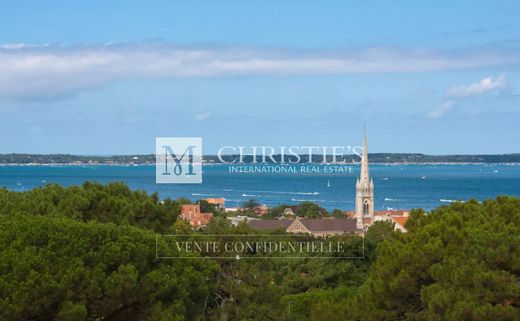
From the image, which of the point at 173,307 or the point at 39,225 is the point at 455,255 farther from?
the point at 39,225

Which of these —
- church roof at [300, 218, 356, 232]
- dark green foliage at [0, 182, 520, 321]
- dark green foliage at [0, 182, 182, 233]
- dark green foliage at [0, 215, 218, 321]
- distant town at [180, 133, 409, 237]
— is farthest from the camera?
church roof at [300, 218, 356, 232]

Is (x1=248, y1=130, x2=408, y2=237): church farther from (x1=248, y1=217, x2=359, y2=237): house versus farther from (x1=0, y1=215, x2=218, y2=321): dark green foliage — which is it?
(x1=0, y1=215, x2=218, y2=321): dark green foliage

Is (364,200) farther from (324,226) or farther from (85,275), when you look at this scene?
(85,275)

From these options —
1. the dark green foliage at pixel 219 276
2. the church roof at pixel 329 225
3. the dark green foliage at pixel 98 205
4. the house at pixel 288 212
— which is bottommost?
the house at pixel 288 212

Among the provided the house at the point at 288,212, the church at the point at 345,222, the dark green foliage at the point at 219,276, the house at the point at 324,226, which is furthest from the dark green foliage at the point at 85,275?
the house at the point at 288,212

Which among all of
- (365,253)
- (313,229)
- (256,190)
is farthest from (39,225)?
(256,190)

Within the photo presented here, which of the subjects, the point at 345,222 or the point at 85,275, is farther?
the point at 345,222

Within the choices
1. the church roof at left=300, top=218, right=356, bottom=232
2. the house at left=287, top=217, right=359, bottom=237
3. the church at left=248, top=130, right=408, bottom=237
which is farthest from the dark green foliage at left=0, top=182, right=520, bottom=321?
the church roof at left=300, top=218, right=356, bottom=232

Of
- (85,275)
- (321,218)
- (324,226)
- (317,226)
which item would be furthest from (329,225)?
(85,275)

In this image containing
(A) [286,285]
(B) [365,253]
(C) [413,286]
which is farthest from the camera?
(B) [365,253]

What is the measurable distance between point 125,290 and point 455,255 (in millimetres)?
3760

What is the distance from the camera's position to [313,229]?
124 feet

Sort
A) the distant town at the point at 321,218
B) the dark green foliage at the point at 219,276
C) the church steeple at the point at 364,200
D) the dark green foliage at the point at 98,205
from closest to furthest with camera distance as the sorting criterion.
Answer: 1. the dark green foliage at the point at 219,276
2. the dark green foliage at the point at 98,205
3. the distant town at the point at 321,218
4. the church steeple at the point at 364,200

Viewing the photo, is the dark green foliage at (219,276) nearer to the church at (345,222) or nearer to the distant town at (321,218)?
the distant town at (321,218)
